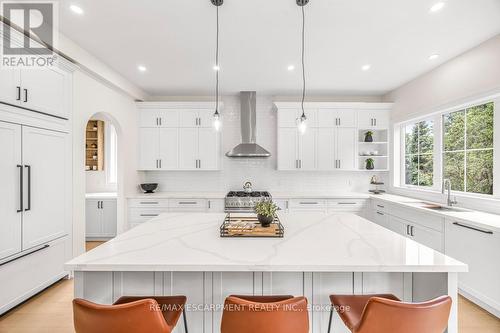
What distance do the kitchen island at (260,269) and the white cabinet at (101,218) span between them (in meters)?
3.12

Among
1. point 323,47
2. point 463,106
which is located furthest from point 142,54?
point 463,106

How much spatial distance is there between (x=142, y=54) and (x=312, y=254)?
313 cm

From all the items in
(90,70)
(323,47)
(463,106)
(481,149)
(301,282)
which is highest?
(323,47)

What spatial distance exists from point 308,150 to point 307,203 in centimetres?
101

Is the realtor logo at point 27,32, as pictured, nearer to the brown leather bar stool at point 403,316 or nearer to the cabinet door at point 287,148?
the brown leather bar stool at point 403,316

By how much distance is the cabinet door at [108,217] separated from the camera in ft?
14.7

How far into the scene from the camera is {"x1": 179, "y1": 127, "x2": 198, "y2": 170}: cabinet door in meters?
4.62

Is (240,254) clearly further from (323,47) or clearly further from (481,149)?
(481,149)

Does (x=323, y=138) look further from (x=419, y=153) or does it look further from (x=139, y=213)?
(x=139, y=213)

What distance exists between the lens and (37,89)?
2.51 meters

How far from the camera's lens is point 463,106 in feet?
10.2

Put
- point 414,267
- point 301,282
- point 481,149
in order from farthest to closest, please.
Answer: point 481,149
point 301,282
point 414,267

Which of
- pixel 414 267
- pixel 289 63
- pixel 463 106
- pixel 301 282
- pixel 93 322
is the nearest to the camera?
pixel 93 322

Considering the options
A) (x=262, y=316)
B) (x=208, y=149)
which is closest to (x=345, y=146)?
(x=208, y=149)
